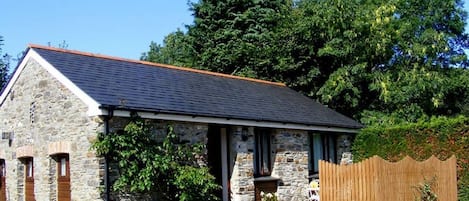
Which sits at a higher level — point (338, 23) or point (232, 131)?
A: point (338, 23)

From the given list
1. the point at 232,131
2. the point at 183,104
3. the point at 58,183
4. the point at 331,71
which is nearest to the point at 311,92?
the point at 331,71

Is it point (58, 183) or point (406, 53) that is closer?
point (58, 183)

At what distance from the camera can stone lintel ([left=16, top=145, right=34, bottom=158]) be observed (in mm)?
14609

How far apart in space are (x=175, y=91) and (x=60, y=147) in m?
3.66

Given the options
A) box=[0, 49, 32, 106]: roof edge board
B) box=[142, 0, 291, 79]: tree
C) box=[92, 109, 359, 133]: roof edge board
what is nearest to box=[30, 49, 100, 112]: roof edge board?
box=[92, 109, 359, 133]: roof edge board

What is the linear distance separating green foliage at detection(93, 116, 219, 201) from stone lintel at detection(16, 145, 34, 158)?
127 inches

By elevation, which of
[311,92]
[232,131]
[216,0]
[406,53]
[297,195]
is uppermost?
[216,0]

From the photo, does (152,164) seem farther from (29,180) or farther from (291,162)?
(291,162)

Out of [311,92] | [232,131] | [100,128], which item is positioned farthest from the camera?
[311,92]

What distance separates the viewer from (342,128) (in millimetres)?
20156

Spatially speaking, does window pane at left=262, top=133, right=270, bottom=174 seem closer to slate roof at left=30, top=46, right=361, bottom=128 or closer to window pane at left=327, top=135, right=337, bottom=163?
slate roof at left=30, top=46, right=361, bottom=128

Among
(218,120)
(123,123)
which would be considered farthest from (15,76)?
(218,120)

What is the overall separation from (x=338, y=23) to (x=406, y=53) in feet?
11.5

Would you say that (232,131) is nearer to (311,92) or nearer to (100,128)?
(100,128)
